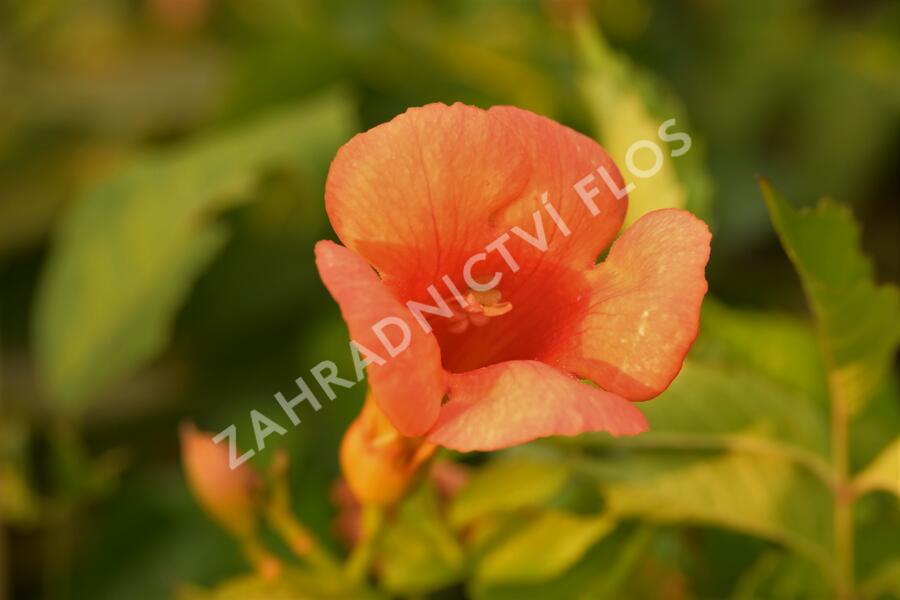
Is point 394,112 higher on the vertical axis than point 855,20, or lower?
higher

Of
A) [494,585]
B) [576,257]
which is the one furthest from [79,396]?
[576,257]

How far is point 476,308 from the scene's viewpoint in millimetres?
564

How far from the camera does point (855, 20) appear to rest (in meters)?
1.86

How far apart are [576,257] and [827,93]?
1257 mm

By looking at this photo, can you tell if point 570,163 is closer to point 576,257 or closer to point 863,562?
point 576,257

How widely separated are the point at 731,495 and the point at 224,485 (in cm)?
37

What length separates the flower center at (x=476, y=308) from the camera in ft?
1.85

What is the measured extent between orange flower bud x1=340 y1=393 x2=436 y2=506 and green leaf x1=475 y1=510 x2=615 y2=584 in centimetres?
15

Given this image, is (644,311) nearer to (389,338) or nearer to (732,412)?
(389,338)

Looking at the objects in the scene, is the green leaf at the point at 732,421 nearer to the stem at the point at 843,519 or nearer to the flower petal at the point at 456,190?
the stem at the point at 843,519

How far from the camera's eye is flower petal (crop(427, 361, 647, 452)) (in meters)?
0.42

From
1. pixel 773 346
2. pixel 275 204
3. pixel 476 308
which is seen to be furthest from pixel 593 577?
pixel 275 204

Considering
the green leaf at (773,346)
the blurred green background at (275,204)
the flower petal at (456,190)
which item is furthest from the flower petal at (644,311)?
the green leaf at (773,346)

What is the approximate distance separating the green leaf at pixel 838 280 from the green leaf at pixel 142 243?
1.72 feet
